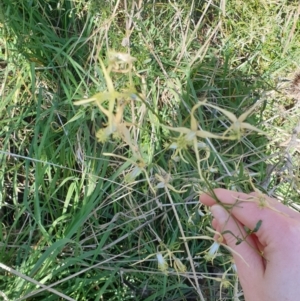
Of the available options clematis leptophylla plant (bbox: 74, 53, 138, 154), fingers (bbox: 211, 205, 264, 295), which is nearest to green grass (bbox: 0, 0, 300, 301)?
fingers (bbox: 211, 205, 264, 295)

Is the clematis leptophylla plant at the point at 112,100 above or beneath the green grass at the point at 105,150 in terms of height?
above

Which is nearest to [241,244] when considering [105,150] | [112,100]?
[112,100]

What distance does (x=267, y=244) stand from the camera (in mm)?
684

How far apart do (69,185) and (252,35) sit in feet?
2.24

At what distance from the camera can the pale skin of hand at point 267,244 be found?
0.67 m

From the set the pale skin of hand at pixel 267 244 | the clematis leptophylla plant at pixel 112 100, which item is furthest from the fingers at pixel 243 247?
the clematis leptophylla plant at pixel 112 100

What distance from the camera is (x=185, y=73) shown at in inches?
46.8

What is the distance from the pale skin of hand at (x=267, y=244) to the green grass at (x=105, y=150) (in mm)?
330

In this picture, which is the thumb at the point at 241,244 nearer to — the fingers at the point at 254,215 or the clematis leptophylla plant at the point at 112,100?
the fingers at the point at 254,215

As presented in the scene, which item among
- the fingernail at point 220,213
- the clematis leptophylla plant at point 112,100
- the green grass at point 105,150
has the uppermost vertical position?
the clematis leptophylla plant at point 112,100

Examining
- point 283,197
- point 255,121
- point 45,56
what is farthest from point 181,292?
point 45,56

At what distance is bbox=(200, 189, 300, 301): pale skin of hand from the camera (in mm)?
665

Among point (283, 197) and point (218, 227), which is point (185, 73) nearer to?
point (283, 197)

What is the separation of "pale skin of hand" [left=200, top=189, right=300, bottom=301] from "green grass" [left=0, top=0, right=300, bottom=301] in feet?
1.08
